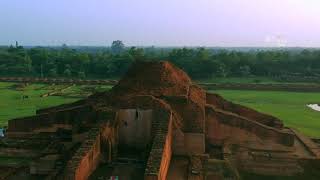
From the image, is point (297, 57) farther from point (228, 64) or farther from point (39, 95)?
point (39, 95)

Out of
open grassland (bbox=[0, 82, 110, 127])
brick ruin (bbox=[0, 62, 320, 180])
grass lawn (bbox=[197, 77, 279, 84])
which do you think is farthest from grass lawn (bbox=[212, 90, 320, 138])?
open grassland (bbox=[0, 82, 110, 127])

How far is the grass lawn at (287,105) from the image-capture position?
86.8 ft

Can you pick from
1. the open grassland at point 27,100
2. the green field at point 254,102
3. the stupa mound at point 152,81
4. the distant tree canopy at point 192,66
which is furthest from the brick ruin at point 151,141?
the distant tree canopy at point 192,66

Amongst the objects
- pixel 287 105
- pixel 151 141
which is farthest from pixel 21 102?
pixel 151 141

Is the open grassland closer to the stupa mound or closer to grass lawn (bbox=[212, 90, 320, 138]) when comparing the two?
the stupa mound

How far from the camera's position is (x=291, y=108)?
33219mm

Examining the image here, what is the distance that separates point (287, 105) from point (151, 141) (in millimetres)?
22756

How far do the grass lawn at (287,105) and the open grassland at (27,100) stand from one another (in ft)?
48.0

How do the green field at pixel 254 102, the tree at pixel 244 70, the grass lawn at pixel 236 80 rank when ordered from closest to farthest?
the green field at pixel 254 102 < the grass lawn at pixel 236 80 < the tree at pixel 244 70

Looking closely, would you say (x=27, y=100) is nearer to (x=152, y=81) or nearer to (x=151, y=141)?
(x=152, y=81)

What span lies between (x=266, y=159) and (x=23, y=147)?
9.85 m

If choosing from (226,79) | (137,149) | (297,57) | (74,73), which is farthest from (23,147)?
(297,57)

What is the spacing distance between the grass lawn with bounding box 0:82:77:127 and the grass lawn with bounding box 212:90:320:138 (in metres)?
15.4

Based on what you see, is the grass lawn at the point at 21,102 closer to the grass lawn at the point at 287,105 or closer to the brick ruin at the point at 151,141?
the brick ruin at the point at 151,141
